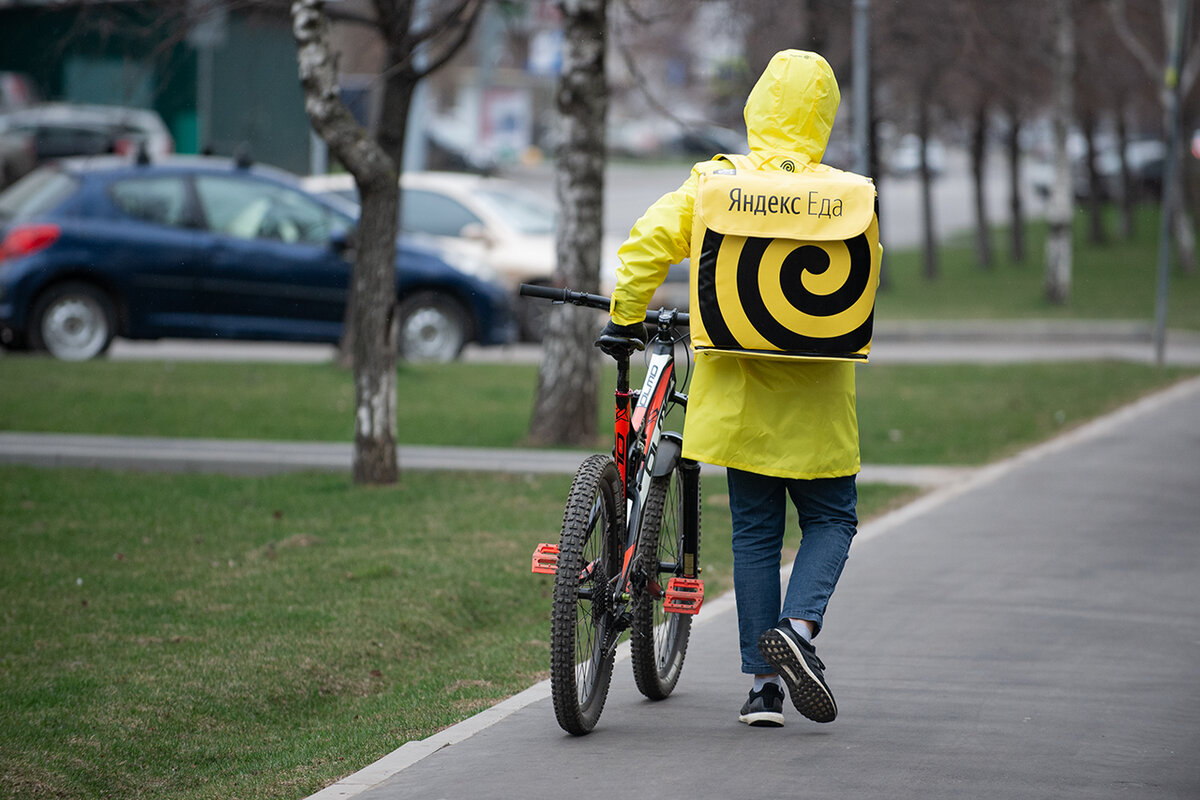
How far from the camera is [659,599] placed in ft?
16.4

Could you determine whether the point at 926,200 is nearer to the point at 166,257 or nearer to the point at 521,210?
the point at 521,210

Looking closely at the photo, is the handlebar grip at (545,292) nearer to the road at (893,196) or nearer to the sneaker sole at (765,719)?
the sneaker sole at (765,719)

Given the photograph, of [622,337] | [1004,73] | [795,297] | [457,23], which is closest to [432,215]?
[457,23]

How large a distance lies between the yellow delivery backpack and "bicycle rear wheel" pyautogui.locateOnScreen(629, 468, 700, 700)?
613mm

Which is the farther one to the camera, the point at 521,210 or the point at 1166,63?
the point at 1166,63

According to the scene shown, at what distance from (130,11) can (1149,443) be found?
7581 millimetres

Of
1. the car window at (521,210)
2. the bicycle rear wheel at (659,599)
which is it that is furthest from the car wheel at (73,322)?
the bicycle rear wheel at (659,599)

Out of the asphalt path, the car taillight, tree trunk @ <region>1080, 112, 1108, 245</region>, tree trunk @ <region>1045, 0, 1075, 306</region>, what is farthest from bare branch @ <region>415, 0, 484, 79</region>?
tree trunk @ <region>1080, 112, 1108, 245</region>

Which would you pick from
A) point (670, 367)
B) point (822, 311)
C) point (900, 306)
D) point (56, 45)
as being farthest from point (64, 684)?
point (900, 306)

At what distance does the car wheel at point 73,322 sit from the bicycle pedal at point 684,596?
33.5 feet

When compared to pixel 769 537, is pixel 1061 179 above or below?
above

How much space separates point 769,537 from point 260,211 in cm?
1027

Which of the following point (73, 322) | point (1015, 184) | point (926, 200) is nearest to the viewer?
point (73, 322)

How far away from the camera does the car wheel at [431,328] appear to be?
15023mm
